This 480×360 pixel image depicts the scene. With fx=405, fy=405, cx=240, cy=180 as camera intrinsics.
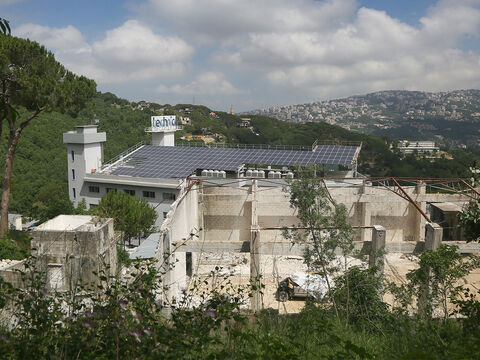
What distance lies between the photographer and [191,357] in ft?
11.4

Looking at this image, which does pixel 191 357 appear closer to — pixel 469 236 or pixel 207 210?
pixel 469 236

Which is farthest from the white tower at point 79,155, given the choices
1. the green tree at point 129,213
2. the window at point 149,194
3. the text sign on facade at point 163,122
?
the green tree at point 129,213

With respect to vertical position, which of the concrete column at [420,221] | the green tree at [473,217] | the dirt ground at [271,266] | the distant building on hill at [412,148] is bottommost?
the dirt ground at [271,266]

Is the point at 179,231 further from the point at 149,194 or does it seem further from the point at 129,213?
the point at 149,194

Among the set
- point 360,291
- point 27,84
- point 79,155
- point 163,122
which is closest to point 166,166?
point 79,155

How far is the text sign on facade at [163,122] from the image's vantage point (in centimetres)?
3703

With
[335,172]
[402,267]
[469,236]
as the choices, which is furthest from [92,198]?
[469,236]

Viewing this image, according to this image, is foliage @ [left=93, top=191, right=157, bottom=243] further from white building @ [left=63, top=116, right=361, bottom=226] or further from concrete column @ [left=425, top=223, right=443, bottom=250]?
concrete column @ [left=425, top=223, right=443, bottom=250]

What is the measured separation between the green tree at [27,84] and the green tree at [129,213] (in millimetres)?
6114

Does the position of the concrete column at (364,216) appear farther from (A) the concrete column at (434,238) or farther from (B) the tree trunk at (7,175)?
(B) the tree trunk at (7,175)

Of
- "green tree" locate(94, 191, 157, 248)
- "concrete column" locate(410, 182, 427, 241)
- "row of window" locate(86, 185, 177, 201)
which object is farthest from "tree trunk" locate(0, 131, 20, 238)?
"concrete column" locate(410, 182, 427, 241)

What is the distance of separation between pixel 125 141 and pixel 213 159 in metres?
27.2

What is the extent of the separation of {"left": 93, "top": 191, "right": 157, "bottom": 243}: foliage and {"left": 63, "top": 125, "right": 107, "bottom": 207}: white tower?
6.88 m

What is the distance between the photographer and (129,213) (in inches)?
958
